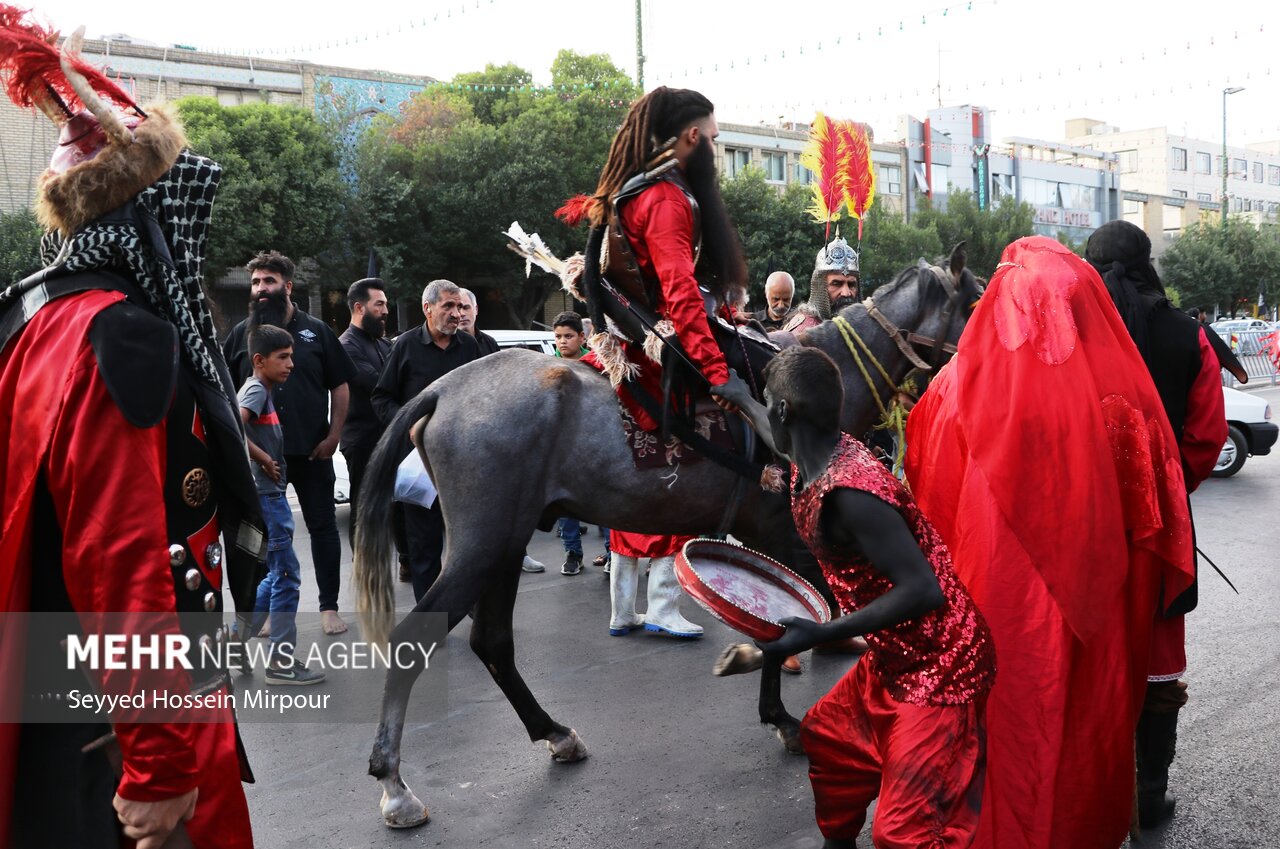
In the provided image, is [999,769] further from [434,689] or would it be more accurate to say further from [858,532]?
[434,689]

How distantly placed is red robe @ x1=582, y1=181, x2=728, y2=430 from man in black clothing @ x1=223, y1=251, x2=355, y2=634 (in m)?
2.53

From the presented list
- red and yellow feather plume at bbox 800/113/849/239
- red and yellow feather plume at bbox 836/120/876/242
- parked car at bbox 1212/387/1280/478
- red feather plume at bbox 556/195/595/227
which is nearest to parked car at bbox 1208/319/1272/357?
parked car at bbox 1212/387/1280/478

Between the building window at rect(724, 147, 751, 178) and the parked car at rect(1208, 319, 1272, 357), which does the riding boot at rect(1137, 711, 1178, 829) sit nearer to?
the parked car at rect(1208, 319, 1272, 357)

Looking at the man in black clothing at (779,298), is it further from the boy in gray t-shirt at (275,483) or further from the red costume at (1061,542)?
the red costume at (1061,542)

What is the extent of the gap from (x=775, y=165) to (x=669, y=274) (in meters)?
41.2

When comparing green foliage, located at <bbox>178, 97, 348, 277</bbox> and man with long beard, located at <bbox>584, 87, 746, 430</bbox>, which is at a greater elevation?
green foliage, located at <bbox>178, 97, 348, 277</bbox>

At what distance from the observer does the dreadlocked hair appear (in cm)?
454

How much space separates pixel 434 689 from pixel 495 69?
3073cm

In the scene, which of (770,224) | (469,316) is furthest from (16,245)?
(469,316)

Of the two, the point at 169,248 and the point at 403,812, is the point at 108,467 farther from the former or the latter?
the point at 403,812

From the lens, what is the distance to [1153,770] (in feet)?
12.2

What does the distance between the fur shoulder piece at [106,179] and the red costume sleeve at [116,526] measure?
0.35m

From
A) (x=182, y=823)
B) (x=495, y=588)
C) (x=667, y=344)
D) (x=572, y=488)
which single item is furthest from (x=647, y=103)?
(x=182, y=823)

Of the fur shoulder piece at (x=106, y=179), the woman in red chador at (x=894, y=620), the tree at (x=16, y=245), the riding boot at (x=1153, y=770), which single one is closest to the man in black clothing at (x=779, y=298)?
the riding boot at (x=1153, y=770)
